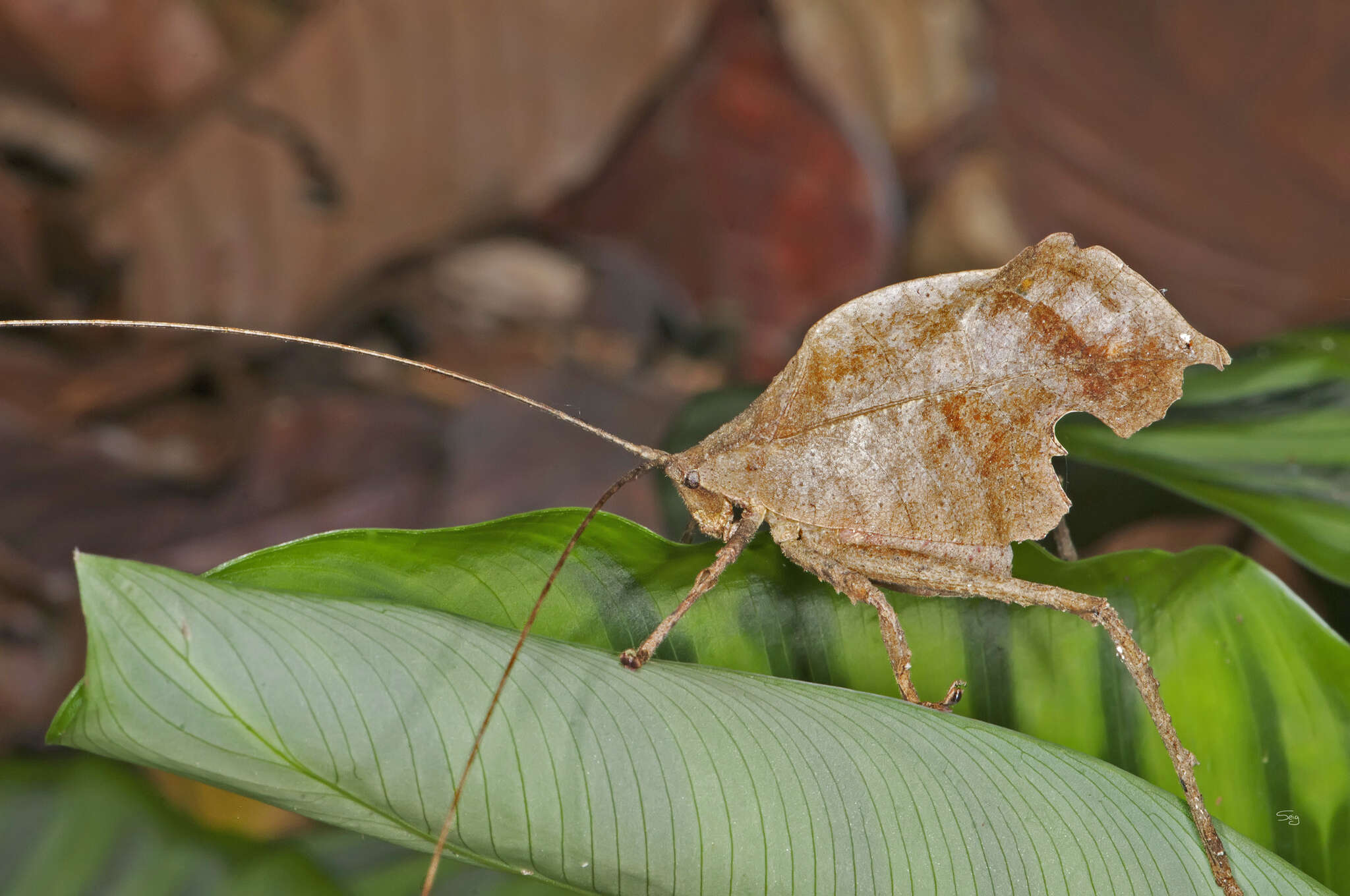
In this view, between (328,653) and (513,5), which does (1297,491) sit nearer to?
(328,653)

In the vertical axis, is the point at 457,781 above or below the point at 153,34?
below

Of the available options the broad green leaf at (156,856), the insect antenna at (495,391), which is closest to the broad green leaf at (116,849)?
the broad green leaf at (156,856)

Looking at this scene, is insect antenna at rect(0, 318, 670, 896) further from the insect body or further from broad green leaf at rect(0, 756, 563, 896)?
broad green leaf at rect(0, 756, 563, 896)

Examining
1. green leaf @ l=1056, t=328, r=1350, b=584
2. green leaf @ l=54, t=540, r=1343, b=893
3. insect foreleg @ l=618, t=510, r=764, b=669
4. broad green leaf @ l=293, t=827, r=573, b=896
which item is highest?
green leaf @ l=1056, t=328, r=1350, b=584

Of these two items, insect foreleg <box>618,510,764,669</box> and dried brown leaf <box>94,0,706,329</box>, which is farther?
dried brown leaf <box>94,0,706,329</box>

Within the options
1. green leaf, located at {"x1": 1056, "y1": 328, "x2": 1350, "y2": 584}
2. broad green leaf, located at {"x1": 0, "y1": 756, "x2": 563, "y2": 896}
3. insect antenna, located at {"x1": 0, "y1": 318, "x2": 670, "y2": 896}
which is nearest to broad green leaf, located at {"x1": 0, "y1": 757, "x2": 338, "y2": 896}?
broad green leaf, located at {"x1": 0, "y1": 756, "x2": 563, "y2": 896}

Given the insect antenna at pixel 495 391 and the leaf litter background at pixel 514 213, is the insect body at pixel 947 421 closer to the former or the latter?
the insect antenna at pixel 495 391

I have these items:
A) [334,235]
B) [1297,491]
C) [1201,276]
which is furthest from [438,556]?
[1201,276]
